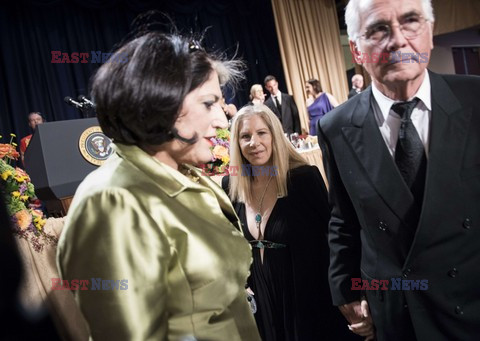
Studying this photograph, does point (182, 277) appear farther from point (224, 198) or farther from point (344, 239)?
point (344, 239)

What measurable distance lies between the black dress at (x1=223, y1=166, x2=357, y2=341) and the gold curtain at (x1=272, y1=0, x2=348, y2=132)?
7.66 meters

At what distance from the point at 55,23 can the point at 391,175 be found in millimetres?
8455

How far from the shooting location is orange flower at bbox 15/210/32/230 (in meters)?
2.12

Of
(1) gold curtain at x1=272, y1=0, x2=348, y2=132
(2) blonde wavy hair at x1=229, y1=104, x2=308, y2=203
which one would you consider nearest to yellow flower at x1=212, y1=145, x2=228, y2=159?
(2) blonde wavy hair at x1=229, y1=104, x2=308, y2=203

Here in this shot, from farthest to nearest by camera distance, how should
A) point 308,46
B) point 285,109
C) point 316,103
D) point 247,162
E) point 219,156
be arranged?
point 308,46 → point 285,109 → point 316,103 → point 219,156 → point 247,162

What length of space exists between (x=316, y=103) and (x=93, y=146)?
6268 millimetres

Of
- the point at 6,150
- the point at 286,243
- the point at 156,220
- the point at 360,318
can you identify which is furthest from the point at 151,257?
the point at 6,150

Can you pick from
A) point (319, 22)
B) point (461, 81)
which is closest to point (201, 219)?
point (461, 81)

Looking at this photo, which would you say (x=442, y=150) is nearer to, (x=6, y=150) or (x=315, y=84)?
(x=6, y=150)

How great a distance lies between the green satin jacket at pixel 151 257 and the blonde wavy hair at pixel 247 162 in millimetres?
1249

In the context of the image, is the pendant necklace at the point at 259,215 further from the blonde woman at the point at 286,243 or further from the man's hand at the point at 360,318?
the man's hand at the point at 360,318

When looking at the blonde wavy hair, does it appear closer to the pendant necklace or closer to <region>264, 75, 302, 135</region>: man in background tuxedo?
the pendant necklace

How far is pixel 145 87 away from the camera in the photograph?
0.93 metres

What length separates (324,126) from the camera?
1468 mm
